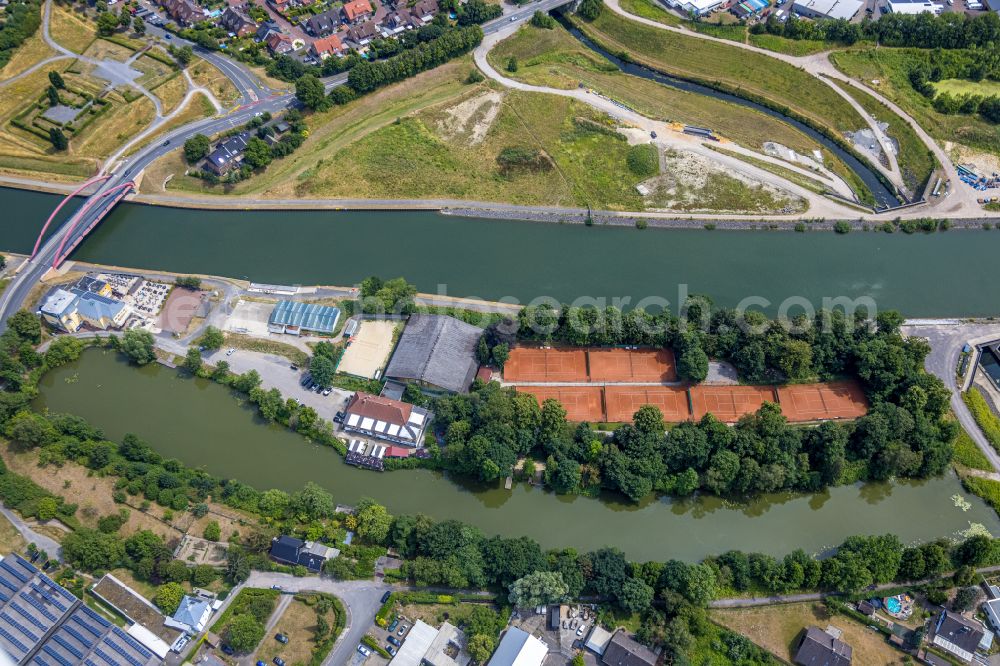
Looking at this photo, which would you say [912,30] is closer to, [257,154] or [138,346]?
[257,154]

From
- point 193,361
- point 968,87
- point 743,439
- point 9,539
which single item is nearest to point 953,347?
point 743,439

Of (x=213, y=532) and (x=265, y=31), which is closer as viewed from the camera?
(x=213, y=532)

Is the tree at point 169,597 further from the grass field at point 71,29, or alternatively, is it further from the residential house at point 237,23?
the grass field at point 71,29

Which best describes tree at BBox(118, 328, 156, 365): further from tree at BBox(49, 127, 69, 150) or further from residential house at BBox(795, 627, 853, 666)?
residential house at BBox(795, 627, 853, 666)

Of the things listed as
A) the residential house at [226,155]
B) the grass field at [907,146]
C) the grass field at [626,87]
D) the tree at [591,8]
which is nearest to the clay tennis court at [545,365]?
the grass field at [626,87]

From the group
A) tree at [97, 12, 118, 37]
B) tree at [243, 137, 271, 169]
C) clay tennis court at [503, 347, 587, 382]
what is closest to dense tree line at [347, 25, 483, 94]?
tree at [243, 137, 271, 169]
